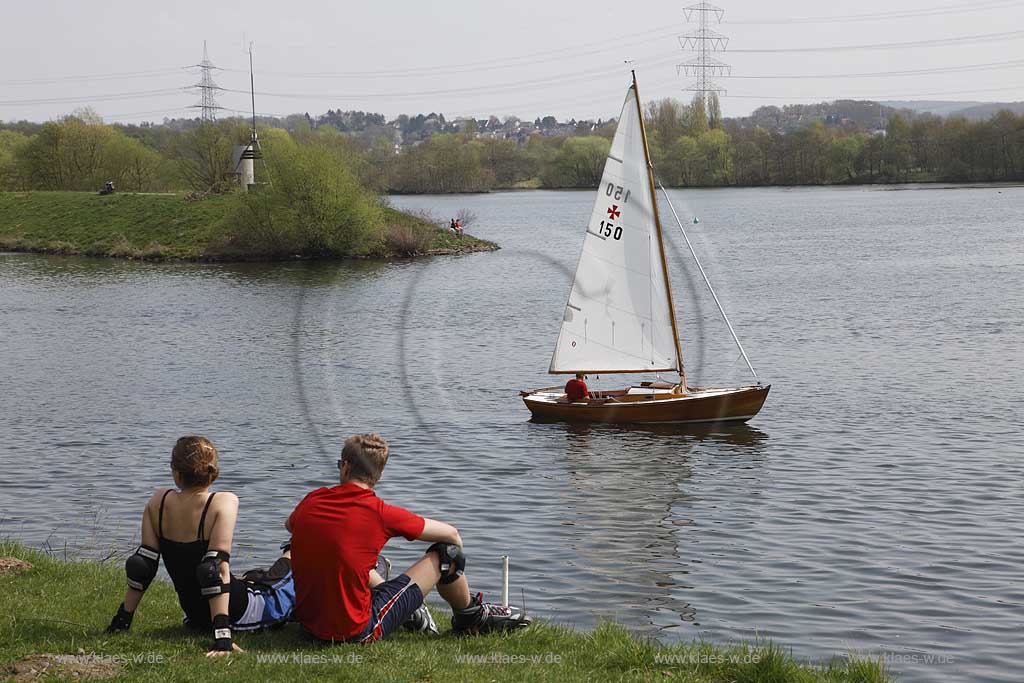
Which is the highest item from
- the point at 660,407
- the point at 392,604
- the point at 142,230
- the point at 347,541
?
the point at 142,230

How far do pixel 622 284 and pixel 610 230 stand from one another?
152 cm

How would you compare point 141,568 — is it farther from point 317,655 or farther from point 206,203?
point 206,203

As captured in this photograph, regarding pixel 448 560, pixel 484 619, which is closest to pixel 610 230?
pixel 484 619

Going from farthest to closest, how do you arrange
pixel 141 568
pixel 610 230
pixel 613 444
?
pixel 610 230 → pixel 613 444 → pixel 141 568

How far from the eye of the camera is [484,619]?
10.5 metres

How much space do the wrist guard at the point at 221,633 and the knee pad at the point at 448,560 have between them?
5.96 feet

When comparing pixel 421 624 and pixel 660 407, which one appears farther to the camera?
pixel 660 407

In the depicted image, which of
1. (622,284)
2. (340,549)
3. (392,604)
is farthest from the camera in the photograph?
(622,284)

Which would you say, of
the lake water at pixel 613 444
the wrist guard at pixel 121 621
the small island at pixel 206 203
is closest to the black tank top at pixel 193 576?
the wrist guard at pixel 121 621

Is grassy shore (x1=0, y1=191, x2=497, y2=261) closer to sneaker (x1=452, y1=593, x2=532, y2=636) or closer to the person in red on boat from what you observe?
the person in red on boat

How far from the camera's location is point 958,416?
1211 inches

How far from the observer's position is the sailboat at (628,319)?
96.2 feet

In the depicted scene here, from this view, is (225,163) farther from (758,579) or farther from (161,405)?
(758,579)

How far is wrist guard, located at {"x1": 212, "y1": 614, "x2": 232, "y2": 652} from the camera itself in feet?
30.0
